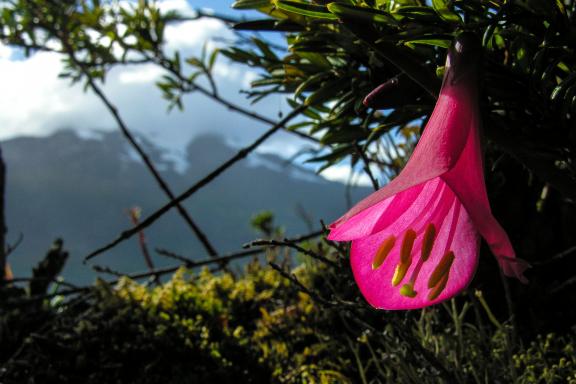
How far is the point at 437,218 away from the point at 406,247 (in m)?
0.07

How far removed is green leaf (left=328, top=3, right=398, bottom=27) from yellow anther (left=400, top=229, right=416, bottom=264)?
230 mm

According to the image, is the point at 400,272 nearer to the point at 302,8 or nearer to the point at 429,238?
the point at 429,238

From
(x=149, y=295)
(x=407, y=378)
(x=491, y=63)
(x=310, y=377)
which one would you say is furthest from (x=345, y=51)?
(x=149, y=295)

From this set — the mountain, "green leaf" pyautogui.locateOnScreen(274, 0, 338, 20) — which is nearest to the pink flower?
"green leaf" pyautogui.locateOnScreen(274, 0, 338, 20)

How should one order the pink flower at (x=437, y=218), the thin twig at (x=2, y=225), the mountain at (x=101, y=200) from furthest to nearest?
the mountain at (x=101, y=200) < the thin twig at (x=2, y=225) < the pink flower at (x=437, y=218)

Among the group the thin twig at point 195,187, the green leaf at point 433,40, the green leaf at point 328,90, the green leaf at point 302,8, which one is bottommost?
the thin twig at point 195,187

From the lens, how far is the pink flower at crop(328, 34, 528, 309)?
456 mm

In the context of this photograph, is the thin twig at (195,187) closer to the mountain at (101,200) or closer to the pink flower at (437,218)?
the pink flower at (437,218)

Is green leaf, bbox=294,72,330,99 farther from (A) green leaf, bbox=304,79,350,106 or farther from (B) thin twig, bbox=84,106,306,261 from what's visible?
(B) thin twig, bbox=84,106,306,261

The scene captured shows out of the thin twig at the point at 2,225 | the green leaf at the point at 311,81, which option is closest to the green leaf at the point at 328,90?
the green leaf at the point at 311,81

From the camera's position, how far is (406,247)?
559 millimetres

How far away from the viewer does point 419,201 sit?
0.62 meters

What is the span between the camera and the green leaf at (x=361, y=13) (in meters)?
0.51

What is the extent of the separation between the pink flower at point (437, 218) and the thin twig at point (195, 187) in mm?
501
